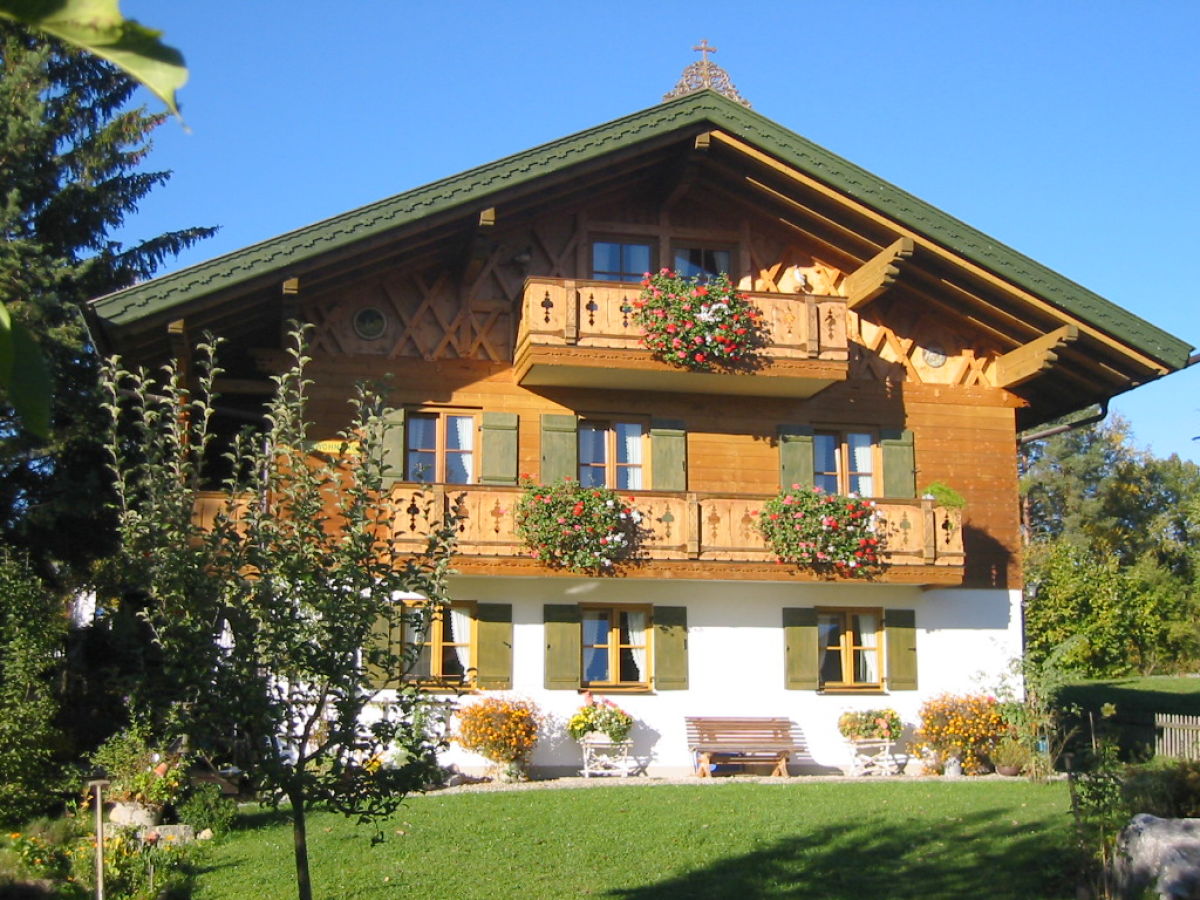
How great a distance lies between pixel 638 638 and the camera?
64.6 ft

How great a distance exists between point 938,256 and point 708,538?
5.48 meters

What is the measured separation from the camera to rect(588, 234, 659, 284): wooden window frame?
2052 cm

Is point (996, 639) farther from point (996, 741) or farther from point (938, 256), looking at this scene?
point (938, 256)

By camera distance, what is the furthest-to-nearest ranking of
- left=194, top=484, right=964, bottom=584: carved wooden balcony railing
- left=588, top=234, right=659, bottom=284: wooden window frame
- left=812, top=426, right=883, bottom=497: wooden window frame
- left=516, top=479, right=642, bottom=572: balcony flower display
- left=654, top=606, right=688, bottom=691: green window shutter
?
1. left=812, top=426, right=883, bottom=497: wooden window frame
2. left=588, top=234, right=659, bottom=284: wooden window frame
3. left=654, top=606, right=688, bottom=691: green window shutter
4. left=194, top=484, right=964, bottom=584: carved wooden balcony railing
5. left=516, top=479, right=642, bottom=572: balcony flower display

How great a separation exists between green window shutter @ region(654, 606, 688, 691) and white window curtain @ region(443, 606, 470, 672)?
2639 mm

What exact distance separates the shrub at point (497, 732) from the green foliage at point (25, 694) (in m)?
5.09

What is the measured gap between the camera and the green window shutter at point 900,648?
20.1 meters

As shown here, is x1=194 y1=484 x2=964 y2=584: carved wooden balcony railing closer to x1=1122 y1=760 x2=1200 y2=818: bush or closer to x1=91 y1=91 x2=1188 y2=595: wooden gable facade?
x1=91 y1=91 x2=1188 y2=595: wooden gable facade

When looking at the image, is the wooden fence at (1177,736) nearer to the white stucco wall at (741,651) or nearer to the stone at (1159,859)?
the white stucco wall at (741,651)

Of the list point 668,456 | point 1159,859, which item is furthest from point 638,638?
point 1159,859

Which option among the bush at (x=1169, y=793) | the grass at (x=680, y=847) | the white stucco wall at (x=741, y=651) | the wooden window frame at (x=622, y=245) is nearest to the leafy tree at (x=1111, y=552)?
the white stucco wall at (x=741, y=651)

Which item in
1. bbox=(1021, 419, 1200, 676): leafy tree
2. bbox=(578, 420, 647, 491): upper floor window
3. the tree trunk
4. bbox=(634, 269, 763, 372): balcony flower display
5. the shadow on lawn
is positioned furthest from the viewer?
bbox=(1021, 419, 1200, 676): leafy tree

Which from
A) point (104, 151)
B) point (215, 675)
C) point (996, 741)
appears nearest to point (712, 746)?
point (996, 741)

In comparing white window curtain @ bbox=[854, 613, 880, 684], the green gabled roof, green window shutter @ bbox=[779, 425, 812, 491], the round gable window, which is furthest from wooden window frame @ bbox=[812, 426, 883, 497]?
the round gable window
